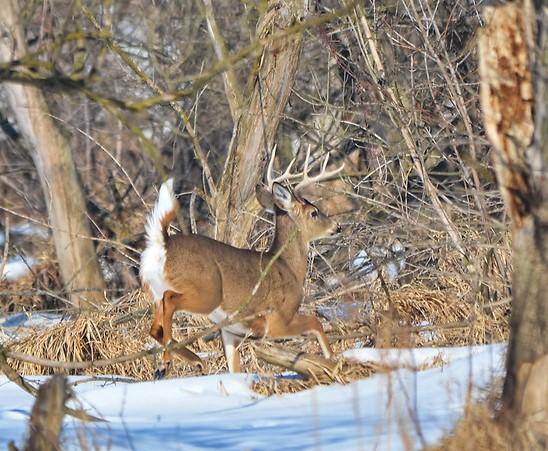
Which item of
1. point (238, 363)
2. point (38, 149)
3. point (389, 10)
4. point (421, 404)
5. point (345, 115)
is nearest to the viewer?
point (421, 404)

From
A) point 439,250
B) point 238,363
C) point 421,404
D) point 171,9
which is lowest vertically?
point 421,404

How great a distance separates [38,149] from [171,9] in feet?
16.2

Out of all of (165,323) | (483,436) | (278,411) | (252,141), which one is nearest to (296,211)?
(252,141)

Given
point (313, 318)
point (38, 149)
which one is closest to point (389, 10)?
point (313, 318)

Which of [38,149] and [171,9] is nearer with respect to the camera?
[38,149]

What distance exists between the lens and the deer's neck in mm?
10211

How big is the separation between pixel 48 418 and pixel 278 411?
2130 mm

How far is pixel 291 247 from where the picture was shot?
1038 centimetres

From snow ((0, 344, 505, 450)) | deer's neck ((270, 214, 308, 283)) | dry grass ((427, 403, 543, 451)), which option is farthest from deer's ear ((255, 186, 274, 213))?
dry grass ((427, 403, 543, 451))

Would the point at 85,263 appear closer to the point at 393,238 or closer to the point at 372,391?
the point at 393,238

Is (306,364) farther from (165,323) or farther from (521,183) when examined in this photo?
(521,183)

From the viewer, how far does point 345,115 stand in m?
13.2

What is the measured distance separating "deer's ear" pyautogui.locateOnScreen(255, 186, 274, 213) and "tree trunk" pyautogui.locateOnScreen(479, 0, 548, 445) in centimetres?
560

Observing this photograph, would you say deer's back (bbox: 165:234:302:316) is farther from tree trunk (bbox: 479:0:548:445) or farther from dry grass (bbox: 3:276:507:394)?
tree trunk (bbox: 479:0:548:445)
